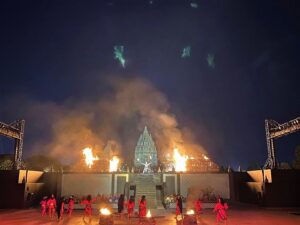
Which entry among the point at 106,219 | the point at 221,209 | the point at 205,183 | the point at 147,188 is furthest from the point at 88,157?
the point at 221,209

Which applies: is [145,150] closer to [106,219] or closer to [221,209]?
[221,209]

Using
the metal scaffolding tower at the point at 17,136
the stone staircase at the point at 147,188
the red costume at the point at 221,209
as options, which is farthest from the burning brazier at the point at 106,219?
the metal scaffolding tower at the point at 17,136

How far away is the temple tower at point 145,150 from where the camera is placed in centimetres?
7306

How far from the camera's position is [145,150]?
242 feet

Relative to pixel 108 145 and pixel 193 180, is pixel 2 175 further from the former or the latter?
pixel 108 145

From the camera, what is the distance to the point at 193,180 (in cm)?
3306

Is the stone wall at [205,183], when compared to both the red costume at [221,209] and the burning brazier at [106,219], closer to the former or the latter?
the red costume at [221,209]

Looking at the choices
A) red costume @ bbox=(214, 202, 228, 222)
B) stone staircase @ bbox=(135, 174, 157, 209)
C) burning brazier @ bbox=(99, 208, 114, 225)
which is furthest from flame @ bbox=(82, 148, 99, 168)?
red costume @ bbox=(214, 202, 228, 222)

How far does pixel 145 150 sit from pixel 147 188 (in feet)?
145

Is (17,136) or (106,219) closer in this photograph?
(106,219)

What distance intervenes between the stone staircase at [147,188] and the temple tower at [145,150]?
4027 centimetres

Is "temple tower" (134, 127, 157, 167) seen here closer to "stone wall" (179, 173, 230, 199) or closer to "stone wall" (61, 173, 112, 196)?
"stone wall" (61, 173, 112, 196)

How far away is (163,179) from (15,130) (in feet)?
63.1

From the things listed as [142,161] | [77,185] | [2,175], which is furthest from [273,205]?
[142,161]
